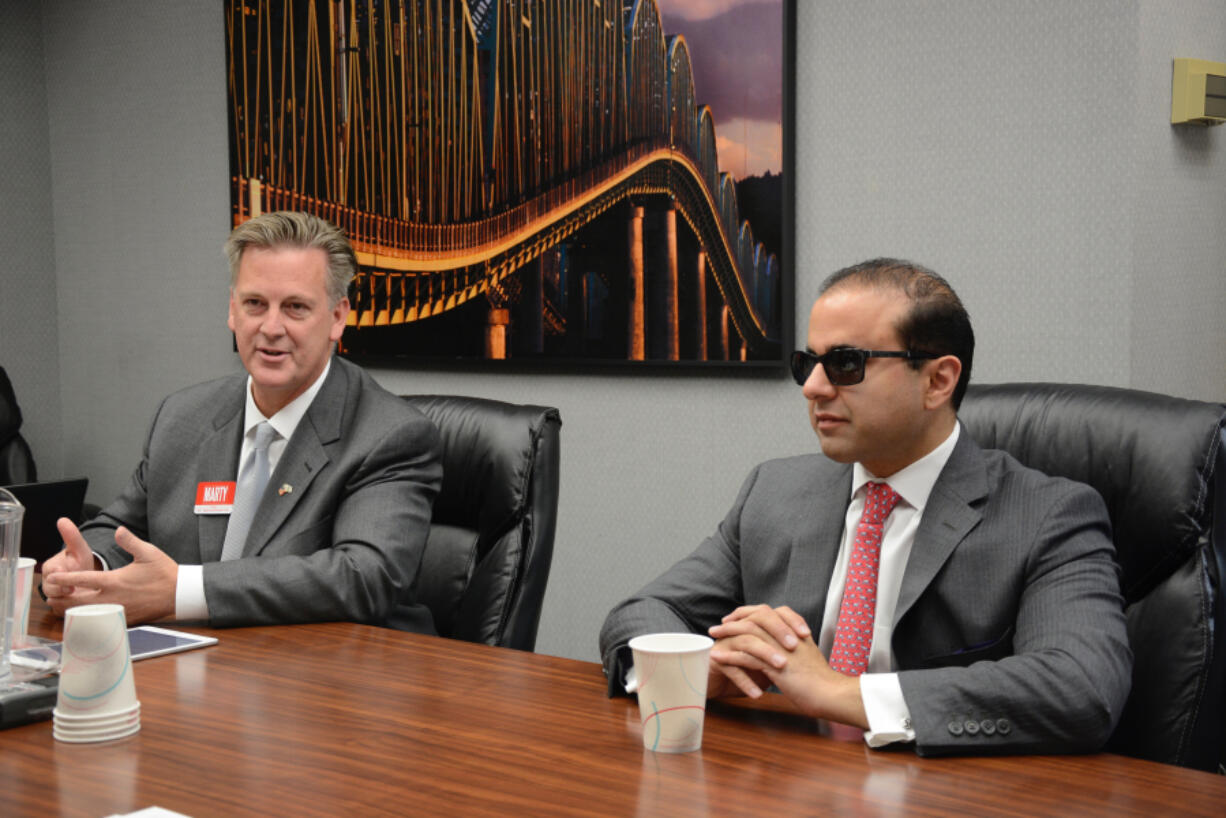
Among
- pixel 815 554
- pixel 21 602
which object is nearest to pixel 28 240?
pixel 21 602

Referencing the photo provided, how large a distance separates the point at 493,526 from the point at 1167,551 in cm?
120

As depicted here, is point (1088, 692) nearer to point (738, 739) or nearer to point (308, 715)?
point (738, 739)

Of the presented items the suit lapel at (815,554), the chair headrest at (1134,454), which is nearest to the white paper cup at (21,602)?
the suit lapel at (815,554)

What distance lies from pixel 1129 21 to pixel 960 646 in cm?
177

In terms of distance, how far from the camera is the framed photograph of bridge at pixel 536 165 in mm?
3336

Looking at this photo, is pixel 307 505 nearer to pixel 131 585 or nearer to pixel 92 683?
pixel 131 585

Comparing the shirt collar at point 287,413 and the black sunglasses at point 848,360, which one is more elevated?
the black sunglasses at point 848,360

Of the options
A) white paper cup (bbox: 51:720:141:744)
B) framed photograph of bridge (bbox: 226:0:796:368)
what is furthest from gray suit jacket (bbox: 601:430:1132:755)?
framed photograph of bridge (bbox: 226:0:796:368)

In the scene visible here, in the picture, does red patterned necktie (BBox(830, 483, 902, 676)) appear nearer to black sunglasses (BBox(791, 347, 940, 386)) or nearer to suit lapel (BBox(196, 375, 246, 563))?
black sunglasses (BBox(791, 347, 940, 386))

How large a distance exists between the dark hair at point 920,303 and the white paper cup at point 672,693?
0.68 meters

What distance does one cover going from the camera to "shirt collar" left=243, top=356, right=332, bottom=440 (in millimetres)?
2344

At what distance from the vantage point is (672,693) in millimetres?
1329

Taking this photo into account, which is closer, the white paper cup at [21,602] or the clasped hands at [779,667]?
the clasped hands at [779,667]

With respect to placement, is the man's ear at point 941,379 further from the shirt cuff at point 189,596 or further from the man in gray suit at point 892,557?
the shirt cuff at point 189,596
